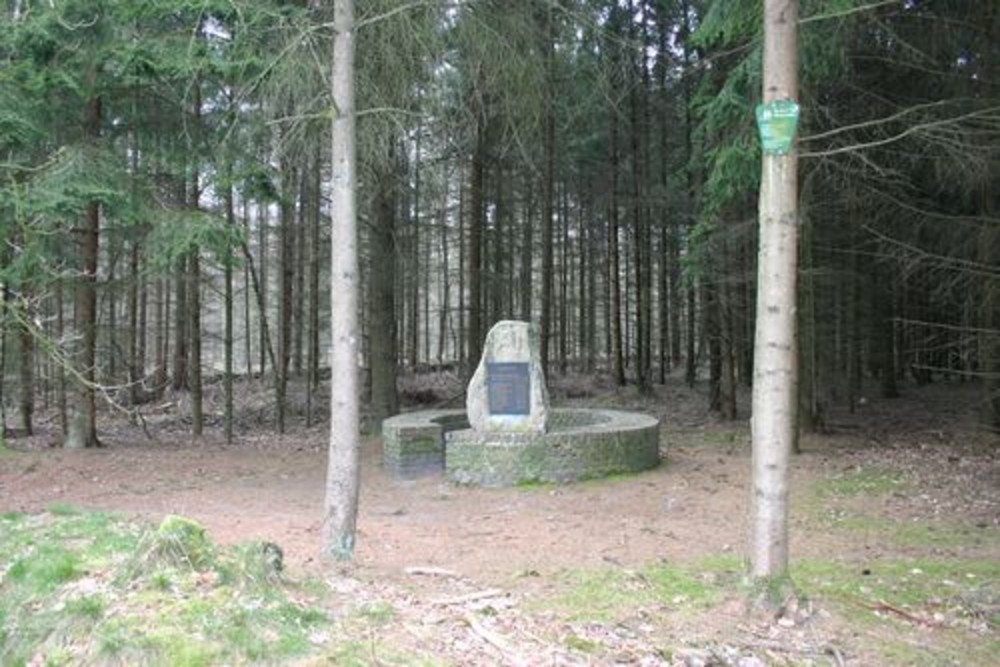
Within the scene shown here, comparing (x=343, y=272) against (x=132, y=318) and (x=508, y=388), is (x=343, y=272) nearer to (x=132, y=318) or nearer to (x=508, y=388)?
(x=508, y=388)

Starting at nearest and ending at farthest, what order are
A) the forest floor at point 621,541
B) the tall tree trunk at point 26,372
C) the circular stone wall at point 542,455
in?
the forest floor at point 621,541 → the circular stone wall at point 542,455 → the tall tree trunk at point 26,372

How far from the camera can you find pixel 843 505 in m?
10.0

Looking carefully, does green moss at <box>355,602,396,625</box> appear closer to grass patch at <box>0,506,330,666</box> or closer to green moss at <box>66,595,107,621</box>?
grass patch at <box>0,506,330,666</box>

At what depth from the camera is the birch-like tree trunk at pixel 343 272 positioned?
272 inches

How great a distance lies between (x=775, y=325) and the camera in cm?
557

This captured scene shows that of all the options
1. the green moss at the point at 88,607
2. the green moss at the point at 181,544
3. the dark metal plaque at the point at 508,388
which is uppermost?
the dark metal plaque at the point at 508,388

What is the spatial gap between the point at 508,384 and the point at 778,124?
797 cm

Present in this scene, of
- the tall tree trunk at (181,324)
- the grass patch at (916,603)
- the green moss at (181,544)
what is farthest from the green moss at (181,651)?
the tall tree trunk at (181,324)

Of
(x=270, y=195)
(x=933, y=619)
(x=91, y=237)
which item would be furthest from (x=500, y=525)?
(x=91, y=237)

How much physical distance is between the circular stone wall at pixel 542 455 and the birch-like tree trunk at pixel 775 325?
6464mm

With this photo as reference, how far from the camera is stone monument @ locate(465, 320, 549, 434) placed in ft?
42.5

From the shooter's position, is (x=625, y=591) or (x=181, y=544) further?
(x=625, y=591)

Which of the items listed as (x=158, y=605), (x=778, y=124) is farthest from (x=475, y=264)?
(x=158, y=605)

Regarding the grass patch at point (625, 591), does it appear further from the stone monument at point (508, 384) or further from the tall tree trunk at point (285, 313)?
the tall tree trunk at point (285, 313)
